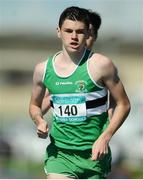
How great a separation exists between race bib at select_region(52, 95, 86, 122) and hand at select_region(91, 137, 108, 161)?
0.20 m

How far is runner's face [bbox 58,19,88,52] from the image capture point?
13.8 ft

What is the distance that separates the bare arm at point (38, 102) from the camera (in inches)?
166

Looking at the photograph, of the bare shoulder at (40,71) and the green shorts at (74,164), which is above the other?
the bare shoulder at (40,71)

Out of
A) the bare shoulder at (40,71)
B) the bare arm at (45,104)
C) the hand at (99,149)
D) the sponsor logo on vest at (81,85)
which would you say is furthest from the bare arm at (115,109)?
the bare arm at (45,104)

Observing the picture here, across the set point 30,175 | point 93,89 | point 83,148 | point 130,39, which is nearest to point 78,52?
point 93,89

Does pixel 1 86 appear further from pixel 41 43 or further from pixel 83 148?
pixel 83 148

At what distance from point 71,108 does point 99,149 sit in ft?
1.00

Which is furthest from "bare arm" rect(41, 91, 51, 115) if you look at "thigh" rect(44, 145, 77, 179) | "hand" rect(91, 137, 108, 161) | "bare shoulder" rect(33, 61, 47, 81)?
"hand" rect(91, 137, 108, 161)

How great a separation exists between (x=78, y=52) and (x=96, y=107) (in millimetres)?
345

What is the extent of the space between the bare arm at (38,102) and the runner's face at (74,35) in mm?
248

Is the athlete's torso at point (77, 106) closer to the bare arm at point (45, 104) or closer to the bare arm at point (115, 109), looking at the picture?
the bare arm at point (115, 109)

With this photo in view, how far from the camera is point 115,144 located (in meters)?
11.0

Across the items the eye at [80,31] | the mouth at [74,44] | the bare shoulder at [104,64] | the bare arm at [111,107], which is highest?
the eye at [80,31]

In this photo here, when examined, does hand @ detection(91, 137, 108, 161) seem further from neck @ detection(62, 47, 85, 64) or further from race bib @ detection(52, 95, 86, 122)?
neck @ detection(62, 47, 85, 64)
